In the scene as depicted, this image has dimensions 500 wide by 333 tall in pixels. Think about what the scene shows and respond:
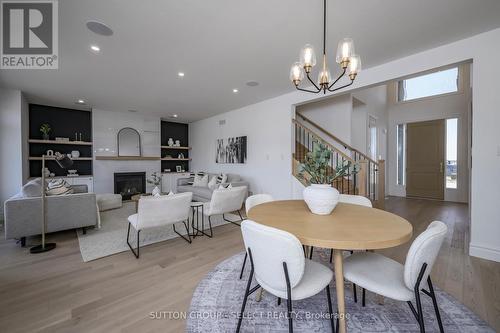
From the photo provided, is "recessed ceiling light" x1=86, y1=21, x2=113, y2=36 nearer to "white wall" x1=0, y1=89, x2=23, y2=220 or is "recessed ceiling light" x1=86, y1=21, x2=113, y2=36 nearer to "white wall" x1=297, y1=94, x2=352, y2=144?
"white wall" x1=0, y1=89, x2=23, y2=220

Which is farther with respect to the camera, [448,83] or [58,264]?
[448,83]

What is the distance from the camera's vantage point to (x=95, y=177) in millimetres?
6031

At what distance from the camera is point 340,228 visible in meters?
1.35

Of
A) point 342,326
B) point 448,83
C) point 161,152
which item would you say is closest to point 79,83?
point 161,152

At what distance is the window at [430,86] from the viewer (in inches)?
238

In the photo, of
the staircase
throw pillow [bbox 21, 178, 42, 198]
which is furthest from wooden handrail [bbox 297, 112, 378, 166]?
throw pillow [bbox 21, 178, 42, 198]

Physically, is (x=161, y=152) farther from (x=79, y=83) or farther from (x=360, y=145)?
(x=360, y=145)

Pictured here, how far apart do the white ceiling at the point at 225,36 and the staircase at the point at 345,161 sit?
161 cm

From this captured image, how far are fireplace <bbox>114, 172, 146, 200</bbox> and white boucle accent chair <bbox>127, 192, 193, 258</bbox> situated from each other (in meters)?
4.11

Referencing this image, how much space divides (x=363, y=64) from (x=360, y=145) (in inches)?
117

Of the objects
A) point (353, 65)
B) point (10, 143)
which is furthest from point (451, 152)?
point (10, 143)

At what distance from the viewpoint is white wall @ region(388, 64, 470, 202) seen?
5719 mm

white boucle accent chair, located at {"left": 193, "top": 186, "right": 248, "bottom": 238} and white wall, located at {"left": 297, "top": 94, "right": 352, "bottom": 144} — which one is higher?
white wall, located at {"left": 297, "top": 94, "right": 352, "bottom": 144}

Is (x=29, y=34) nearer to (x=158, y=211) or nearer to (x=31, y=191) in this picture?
(x=31, y=191)
